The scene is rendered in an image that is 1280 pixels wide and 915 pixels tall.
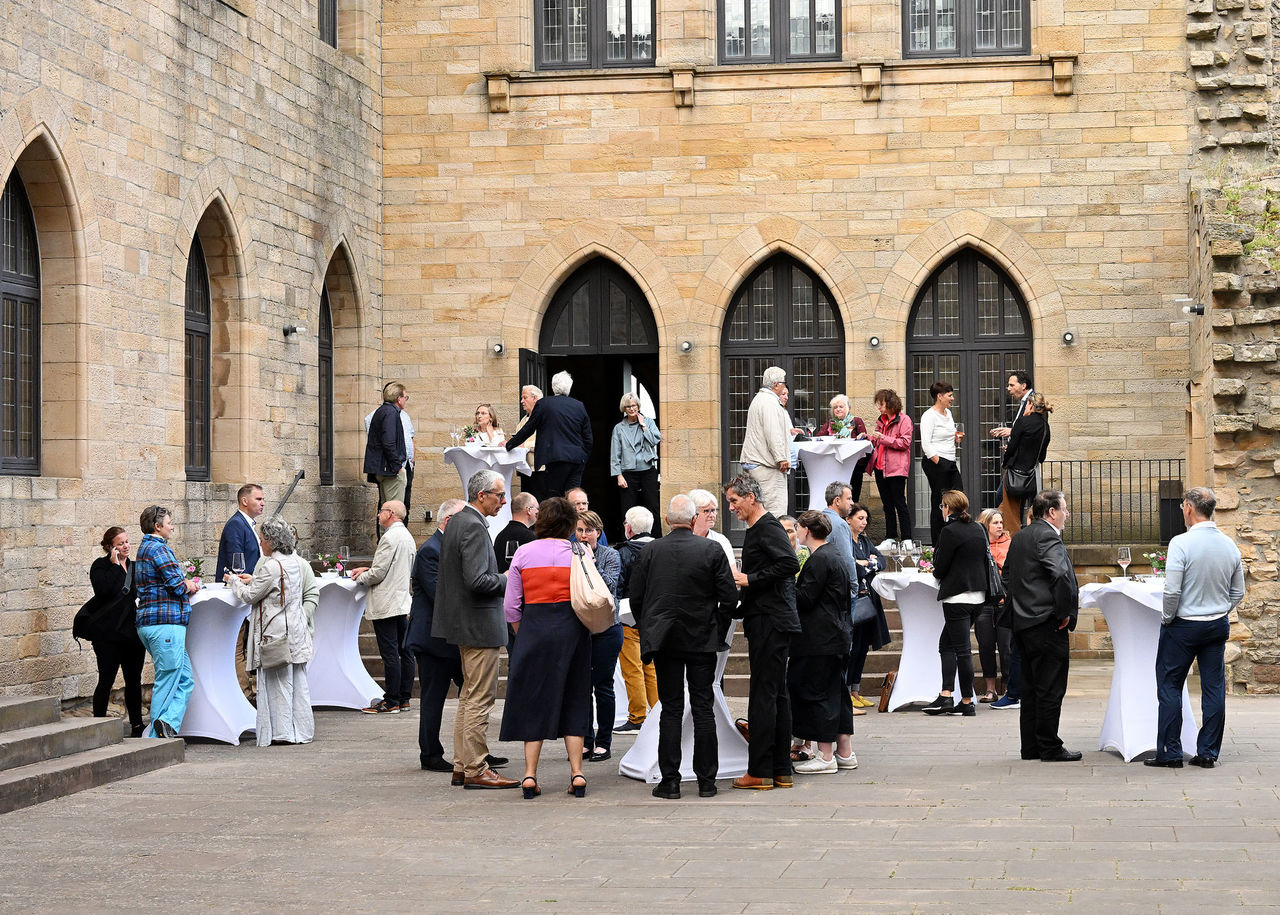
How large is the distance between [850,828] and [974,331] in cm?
1098

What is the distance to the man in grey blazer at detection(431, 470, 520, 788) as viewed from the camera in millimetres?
9086

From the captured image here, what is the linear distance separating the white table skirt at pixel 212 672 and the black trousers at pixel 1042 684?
16.9 feet

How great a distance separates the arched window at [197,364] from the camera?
1425cm

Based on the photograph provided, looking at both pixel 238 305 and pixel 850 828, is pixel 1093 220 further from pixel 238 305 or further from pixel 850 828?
pixel 850 828

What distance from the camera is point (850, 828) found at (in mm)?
7750

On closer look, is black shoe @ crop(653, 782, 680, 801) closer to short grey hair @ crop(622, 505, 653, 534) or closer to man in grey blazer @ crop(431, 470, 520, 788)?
man in grey blazer @ crop(431, 470, 520, 788)

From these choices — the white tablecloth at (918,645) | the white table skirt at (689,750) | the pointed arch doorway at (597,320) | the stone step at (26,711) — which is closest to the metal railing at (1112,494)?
the pointed arch doorway at (597,320)

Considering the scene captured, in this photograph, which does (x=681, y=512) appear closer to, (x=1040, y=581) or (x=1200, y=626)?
(x=1040, y=581)

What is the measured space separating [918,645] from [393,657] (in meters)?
3.99

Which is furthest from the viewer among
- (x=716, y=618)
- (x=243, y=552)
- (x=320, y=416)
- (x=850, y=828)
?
(x=320, y=416)

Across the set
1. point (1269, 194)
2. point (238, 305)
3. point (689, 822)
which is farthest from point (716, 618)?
point (1269, 194)

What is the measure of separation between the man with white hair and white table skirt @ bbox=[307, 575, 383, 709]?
12.4ft

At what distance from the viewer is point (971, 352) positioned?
17.9 m

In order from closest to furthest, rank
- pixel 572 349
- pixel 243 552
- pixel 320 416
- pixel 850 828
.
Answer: pixel 850 828 → pixel 243 552 → pixel 320 416 → pixel 572 349
